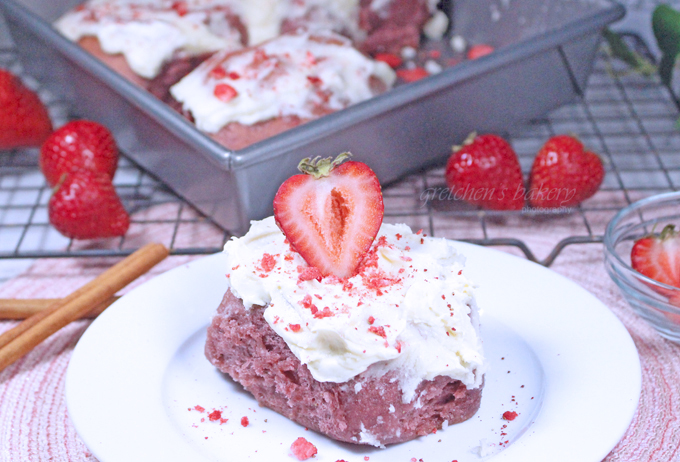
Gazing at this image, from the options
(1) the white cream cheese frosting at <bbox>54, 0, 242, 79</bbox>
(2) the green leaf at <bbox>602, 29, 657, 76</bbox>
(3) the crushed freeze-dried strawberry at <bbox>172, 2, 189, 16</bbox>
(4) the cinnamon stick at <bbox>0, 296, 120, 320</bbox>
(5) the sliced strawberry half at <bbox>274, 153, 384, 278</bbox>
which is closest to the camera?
(5) the sliced strawberry half at <bbox>274, 153, 384, 278</bbox>

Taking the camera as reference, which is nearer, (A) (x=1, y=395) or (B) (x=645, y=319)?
(A) (x=1, y=395)

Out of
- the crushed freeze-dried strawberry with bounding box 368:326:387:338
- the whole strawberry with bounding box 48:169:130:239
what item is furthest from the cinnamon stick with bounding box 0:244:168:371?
the crushed freeze-dried strawberry with bounding box 368:326:387:338

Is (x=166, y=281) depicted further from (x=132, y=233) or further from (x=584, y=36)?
(x=584, y=36)

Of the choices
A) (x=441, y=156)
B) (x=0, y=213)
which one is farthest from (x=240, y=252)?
(x=0, y=213)

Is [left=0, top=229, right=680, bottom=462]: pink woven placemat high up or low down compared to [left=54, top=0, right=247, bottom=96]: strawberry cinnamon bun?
down

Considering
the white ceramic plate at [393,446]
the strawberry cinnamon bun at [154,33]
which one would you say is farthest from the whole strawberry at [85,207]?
the strawberry cinnamon bun at [154,33]

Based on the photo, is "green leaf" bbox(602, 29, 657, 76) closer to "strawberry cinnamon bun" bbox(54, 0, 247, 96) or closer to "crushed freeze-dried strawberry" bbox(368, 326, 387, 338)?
"strawberry cinnamon bun" bbox(54, 0, 247, 96)

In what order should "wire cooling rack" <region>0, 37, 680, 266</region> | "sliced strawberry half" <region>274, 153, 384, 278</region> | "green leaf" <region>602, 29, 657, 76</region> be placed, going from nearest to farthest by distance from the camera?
"sliced strawberry half" <region>274, 153, 384, 278</region> → "wire cooling rack" <region>0, 37, 680, 266</region> → "green leaf" <region>602, 29, 657, 76</region>
